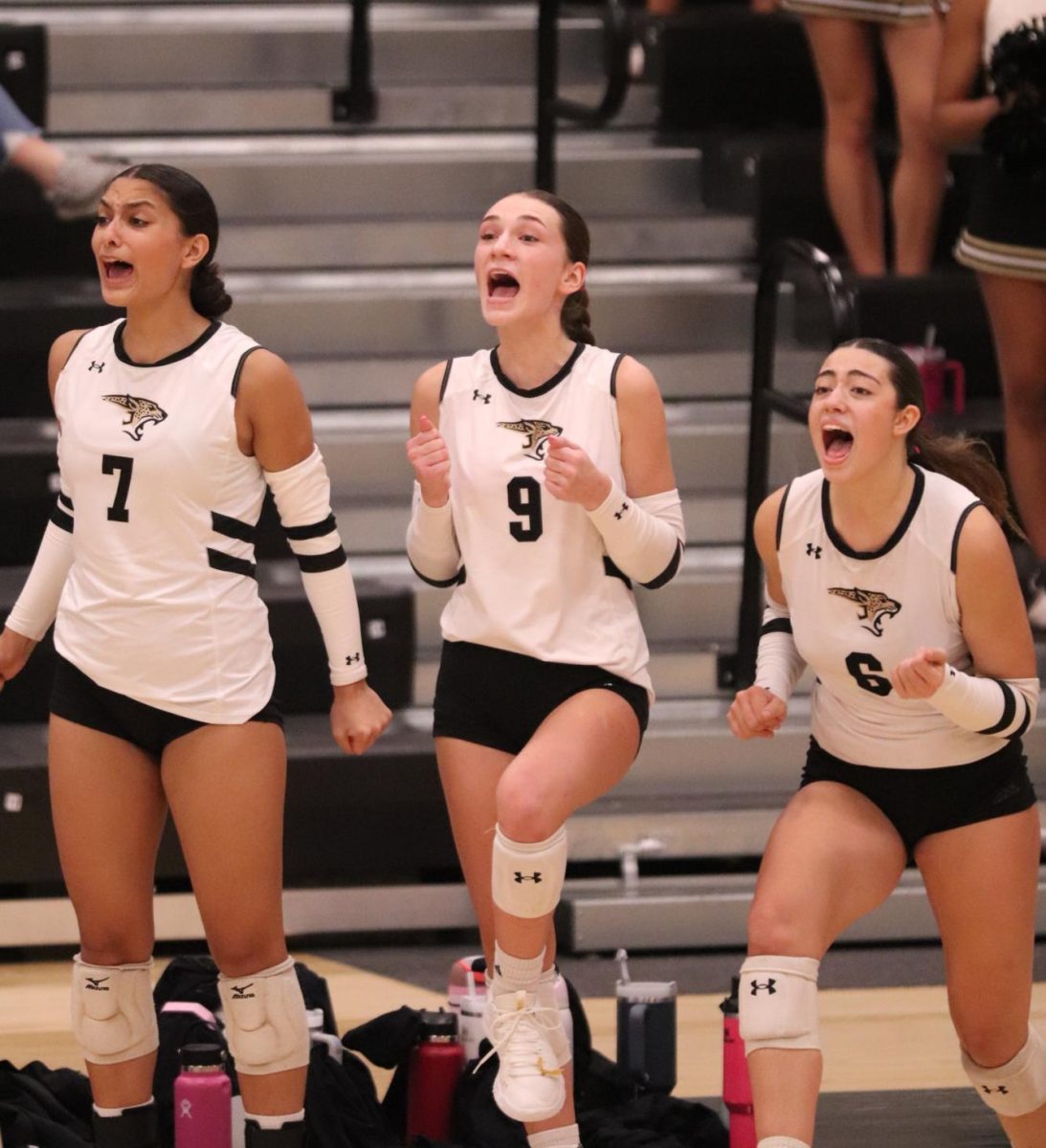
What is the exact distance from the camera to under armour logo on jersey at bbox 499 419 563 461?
13.3 ft

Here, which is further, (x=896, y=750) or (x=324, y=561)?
(x=324, y=561)

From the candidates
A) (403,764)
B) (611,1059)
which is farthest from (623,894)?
(611,1059)

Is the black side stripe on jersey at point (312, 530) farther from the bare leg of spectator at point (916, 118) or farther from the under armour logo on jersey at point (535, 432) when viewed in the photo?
the bare leg of spectator at point (916, 118)

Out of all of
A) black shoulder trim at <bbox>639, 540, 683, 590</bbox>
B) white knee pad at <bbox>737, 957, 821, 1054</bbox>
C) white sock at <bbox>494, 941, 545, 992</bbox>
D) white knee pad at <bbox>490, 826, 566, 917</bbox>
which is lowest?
white sock at <bbox>494, 941, 545, 992</bbox>

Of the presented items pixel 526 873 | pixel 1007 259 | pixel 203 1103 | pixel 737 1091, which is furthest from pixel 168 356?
pixel 1007 259

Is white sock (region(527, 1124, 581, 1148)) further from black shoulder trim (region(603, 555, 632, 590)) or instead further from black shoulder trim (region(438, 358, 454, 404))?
black shoulder trim (region(438, 358, 454, 404))

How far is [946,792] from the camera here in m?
3.95

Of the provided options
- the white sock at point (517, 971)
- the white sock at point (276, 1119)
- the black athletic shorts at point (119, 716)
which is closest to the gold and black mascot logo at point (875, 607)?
the white sock at point (517, 971)

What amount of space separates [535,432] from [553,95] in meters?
3.21

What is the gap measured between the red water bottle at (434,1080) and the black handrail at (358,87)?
3.97 meters

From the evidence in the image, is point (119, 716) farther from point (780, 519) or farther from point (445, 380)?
point (780, 519)

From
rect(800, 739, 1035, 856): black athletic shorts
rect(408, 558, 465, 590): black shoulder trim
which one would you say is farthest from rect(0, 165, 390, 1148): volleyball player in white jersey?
rect(800, 739, 1035, 856): black athletic shorts

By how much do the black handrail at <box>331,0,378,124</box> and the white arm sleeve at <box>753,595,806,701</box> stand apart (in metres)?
3.81

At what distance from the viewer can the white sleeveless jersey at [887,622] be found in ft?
12.9
